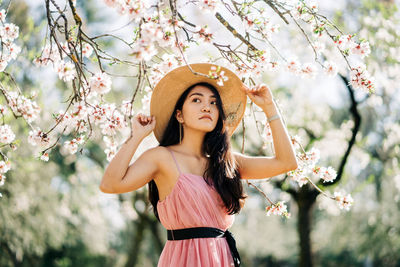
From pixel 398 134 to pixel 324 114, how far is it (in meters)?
1.55

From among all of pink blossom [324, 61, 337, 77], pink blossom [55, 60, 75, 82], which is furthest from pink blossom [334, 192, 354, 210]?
pink blossom [55, 60, 75, 82]

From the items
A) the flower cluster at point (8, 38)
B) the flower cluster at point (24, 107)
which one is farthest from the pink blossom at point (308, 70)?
the flower cluster at point (8, 38)

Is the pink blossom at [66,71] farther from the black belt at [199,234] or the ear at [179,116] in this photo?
the black belt at [199,234]

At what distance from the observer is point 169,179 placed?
2.42 meters

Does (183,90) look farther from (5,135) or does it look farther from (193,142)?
(5,135)

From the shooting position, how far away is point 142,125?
2.46 meters

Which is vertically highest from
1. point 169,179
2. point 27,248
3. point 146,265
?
point 169,179

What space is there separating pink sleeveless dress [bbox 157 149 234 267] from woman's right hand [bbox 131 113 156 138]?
281 millimetres

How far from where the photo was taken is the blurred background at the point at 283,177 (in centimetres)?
736

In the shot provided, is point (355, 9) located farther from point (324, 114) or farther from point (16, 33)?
point (16, 33)

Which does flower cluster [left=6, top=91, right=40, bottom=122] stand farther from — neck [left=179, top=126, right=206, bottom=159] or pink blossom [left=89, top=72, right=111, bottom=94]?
neck [left=179, top=126, right=206, bottom=159]

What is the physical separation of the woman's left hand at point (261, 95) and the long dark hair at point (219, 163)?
0.65 feet

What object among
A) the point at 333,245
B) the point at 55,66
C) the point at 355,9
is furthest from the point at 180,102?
the point at 333,245

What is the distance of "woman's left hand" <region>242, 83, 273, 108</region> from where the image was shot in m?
2.55
